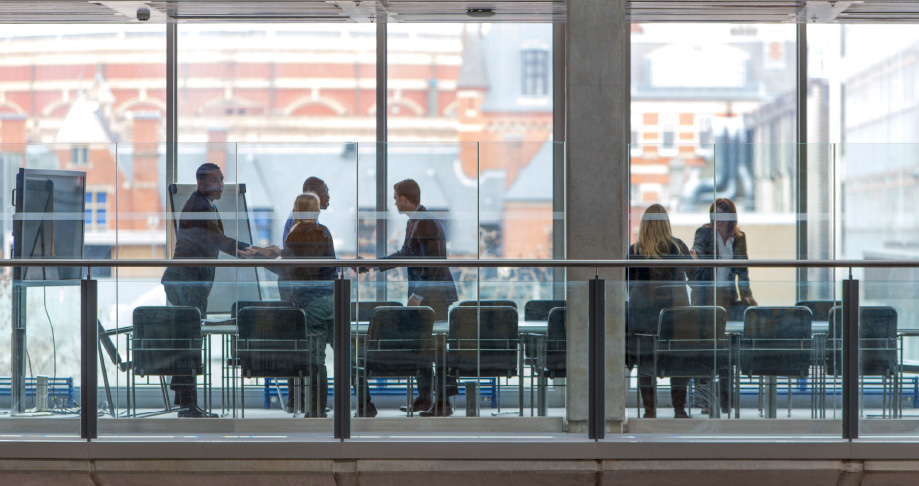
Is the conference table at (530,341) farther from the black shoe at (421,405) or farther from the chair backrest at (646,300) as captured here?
the chair backrest at (646,300)

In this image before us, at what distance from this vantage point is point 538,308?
15.4 ft

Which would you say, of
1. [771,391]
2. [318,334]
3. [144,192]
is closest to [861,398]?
[771,391]

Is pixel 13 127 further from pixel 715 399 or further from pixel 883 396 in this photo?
pixel 883 396

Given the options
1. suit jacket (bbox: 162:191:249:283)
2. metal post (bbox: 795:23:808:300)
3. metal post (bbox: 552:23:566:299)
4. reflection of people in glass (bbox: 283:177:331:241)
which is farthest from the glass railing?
metal post (bbox: 552:23:566:299)

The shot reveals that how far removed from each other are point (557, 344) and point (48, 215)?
11.6 ft

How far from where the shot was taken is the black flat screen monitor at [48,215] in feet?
19.3

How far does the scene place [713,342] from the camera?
15.6 ft

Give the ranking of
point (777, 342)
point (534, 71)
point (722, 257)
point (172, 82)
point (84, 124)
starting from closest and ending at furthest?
point (777, 342) → point (722, 257) → point (534, 71) → point (172, 82) → point (84, 124)

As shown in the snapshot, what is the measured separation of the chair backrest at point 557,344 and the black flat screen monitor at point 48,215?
320 cm

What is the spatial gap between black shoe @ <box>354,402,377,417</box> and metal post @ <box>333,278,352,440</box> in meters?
0.05

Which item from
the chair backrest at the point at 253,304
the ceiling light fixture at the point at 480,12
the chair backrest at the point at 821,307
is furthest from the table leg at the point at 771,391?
the ceiling light fixture at the point at 480,12

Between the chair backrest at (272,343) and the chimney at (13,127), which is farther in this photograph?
the chimney at (13,127)

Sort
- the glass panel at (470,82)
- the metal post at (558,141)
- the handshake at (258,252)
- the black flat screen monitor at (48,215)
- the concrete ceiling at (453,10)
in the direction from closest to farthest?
the handshake at (258,252), the black flat screen monitor at (48,215), the metal post at (558,141), the concrete ceiling at (453,10), the glass panel at (470,82)

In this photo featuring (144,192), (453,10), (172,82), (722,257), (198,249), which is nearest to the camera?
(198,249)
